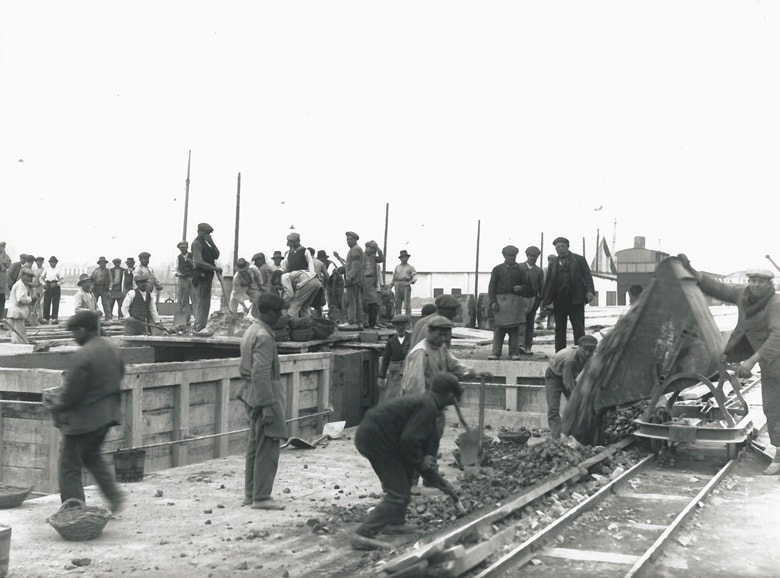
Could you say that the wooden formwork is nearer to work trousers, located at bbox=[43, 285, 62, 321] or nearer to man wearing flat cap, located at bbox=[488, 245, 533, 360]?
man wearing flat cap, located at bbox=[488, 245, 533, 360]

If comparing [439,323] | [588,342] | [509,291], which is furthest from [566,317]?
[439,323]

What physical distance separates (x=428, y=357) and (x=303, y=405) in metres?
6.59

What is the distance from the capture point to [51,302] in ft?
80.5

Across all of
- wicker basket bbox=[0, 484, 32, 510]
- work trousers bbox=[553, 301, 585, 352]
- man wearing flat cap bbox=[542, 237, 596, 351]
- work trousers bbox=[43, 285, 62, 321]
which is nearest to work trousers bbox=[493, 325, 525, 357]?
work trousers bbox=[553, 301, 585, 352]

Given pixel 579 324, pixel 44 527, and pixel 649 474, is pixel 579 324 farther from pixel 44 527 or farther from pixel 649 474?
pixel 44 527

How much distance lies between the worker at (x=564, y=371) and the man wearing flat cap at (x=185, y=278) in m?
7.57

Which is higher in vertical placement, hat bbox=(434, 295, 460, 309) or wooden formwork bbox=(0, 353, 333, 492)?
hat bbox=(434, 295, 460, 309)

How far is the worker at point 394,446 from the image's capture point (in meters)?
6.54

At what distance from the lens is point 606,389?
36.3 feet

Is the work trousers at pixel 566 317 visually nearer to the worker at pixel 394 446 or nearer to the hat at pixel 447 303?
the hat at pixel 447 303

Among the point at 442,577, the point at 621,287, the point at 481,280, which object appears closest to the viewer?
the point at 442,577

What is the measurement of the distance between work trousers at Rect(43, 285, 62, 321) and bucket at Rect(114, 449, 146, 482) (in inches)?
637

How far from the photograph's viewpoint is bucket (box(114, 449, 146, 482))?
9305mm

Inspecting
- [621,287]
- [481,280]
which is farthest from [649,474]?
[621,287]
